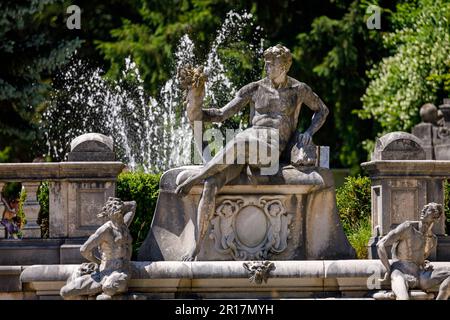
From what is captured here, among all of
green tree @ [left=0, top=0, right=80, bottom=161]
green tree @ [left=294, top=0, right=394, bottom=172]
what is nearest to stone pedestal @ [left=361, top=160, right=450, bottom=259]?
green tree @ [left=0, top=0, right=80, bottom=161]

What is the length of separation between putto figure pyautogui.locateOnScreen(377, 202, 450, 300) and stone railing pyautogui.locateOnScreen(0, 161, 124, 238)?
312 cm

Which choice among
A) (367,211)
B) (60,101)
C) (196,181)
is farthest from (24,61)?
Result: (196,181)

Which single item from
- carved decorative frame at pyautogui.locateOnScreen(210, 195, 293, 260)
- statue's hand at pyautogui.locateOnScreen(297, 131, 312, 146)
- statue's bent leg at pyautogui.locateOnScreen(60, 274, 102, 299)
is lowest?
statue's bent leg at pyautogui.locateOnScreen(60, 274, 102, 299)

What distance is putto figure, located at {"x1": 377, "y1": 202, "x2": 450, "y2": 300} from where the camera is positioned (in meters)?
16.3

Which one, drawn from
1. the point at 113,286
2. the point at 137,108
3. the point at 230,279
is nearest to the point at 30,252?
the point at 113,286

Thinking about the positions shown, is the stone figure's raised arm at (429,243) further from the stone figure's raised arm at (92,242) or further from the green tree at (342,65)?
the green tree at (342,65)

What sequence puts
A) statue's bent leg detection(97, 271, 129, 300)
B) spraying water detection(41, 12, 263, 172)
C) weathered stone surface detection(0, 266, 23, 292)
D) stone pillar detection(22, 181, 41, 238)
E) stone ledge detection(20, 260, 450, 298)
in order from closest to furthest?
statue's bent leg detection(97, 271, 129, 300) → stone ledge detection(20, 260, 450, 298) → weathered stone surface detection(0, 266, 23, 292) → stone pillar detection(22, 181, 41, 238) → spraying water detection(41, 12, 263, 172)

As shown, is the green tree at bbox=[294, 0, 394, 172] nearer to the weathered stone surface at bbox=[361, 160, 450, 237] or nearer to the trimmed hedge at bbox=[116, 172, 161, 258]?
the trimmed hedge at bbox=[116, 172, 161, 258]

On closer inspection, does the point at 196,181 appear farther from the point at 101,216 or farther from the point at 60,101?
the point at 60,101

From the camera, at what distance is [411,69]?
110 ft

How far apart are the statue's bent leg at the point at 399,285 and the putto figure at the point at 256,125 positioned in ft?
5.52

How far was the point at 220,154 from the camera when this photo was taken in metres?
16.8

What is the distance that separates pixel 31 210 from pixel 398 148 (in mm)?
4191

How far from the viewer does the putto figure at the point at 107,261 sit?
16125mm
